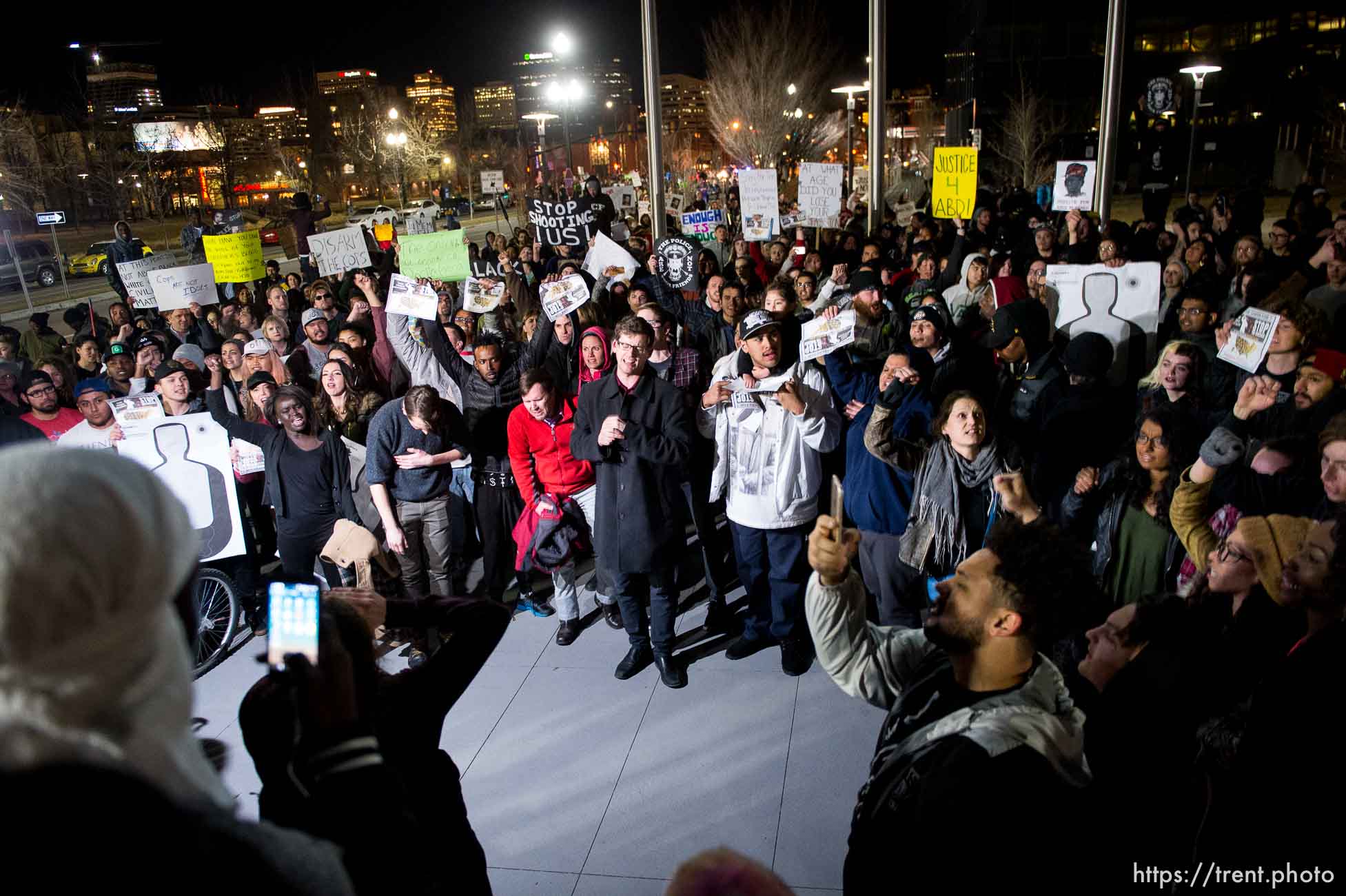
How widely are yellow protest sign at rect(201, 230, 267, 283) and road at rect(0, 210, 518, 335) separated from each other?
853 cm

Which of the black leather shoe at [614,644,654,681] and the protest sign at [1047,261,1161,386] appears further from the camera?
the protest sign at [1047,261,1161,386]

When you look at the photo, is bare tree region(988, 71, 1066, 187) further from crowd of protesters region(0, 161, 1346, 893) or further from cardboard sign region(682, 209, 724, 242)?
crowd of protesters region(0, 161, 1346, 893)

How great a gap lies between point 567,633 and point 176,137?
45.1m

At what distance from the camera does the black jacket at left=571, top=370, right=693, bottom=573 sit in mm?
5018

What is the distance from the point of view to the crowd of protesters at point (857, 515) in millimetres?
1853

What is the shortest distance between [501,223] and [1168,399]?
128 ft

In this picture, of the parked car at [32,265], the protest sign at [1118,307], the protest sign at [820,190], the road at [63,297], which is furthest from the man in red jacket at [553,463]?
the parked car at [32,265]

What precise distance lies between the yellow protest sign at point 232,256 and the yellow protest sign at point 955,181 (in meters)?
9.02

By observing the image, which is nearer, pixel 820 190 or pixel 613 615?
pixel 613 615

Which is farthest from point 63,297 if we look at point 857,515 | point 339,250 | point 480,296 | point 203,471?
point 857,515

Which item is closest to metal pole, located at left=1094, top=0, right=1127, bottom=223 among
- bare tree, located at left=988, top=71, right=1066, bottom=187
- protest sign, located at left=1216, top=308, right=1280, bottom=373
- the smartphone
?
protest sign, located at left=1216, top=308, right=1280, bottom=373

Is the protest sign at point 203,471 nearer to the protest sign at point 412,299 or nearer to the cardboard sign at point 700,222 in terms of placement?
the protest sign at point 412,299

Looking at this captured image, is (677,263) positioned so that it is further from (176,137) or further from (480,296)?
(176,137)

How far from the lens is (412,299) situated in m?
7.40
